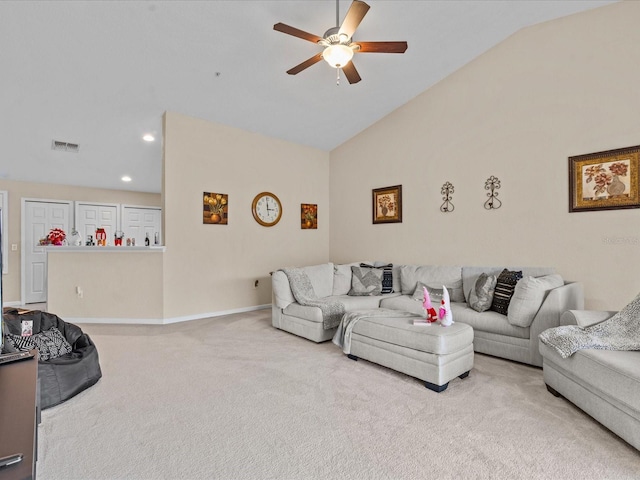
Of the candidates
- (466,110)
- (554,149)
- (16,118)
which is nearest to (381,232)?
(466,110)

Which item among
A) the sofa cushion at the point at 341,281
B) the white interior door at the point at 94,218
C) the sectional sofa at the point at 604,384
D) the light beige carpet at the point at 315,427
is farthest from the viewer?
the white interior door at the point at 94,218

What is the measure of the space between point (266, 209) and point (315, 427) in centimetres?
395

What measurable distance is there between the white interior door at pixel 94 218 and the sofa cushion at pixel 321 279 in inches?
189

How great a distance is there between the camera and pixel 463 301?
3906 mm

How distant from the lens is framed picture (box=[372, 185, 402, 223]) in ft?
16.7

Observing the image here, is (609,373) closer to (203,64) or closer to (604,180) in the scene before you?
(604,180)

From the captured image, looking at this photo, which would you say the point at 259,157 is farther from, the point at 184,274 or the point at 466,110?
the point at 466,110

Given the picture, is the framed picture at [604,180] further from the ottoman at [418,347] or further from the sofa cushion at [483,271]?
the ottoman at [418,347]

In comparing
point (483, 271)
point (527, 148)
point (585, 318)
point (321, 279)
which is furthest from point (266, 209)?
point (585, 318)

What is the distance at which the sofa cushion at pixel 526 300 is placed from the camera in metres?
2.91

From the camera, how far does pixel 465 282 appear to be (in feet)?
12.8

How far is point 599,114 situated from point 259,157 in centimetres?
429

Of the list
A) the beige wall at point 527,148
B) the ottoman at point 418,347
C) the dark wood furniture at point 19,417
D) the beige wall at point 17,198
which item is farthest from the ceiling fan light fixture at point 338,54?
the beige wall at point 17,198

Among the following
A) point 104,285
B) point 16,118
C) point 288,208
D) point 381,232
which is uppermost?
point 16,118
